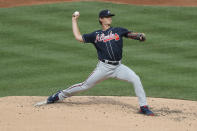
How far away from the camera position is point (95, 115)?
847cm

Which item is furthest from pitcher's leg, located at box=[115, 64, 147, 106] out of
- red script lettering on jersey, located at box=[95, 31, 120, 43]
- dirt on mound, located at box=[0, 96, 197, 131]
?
red script lettering on jersey, located at box=[95, 31, 120, 43]

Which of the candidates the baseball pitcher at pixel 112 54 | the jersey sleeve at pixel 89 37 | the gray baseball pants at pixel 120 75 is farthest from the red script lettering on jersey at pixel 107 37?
the gray baseball pants at pixel 120 75

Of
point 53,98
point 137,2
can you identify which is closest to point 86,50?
point 53,98

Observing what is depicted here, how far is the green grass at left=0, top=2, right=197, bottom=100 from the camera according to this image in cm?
1133

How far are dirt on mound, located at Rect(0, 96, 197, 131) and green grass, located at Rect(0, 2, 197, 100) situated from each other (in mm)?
859

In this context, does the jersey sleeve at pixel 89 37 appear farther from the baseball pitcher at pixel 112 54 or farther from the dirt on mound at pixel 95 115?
the dirt on mound at pixel 95 115

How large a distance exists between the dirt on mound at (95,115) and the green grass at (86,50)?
86 centimetres

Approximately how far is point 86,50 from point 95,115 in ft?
20.2

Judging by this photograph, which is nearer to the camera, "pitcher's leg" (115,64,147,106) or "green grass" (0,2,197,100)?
"pitcher's leg" (115,64,147,106)

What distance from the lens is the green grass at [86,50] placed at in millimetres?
11328

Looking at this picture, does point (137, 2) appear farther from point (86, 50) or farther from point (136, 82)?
point (136, 82)

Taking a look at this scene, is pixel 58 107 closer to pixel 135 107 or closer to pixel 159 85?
pixel 135 107

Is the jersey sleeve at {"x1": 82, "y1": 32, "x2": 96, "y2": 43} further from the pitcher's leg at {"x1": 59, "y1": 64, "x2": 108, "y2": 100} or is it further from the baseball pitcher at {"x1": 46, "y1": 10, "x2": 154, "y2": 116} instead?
the pitcher's leg at {"x1": 59, "y1": 64, "x2": 108, "y2": 100}

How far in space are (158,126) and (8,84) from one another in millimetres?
4870
